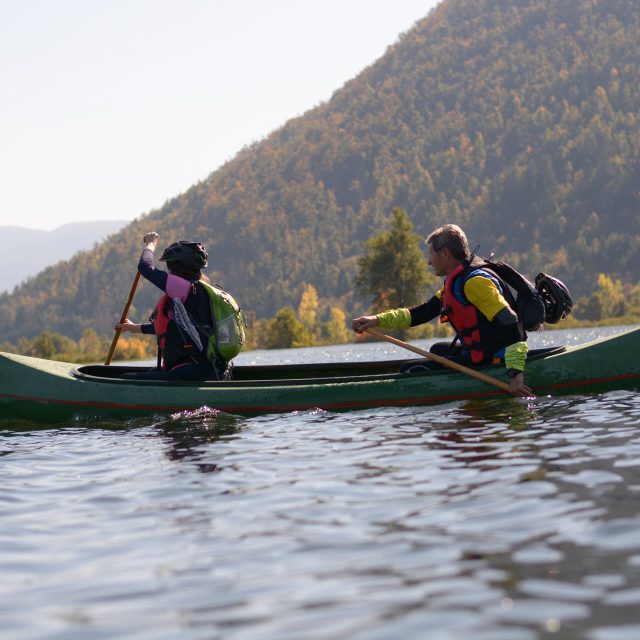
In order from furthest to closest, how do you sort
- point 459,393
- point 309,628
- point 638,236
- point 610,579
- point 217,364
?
point 638,236
point 217,364
point 459,393
point 610,579
point 309,628

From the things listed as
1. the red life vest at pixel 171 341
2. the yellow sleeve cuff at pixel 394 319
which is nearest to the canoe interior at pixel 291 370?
the yellow sleeve cuff at pixel 394 319

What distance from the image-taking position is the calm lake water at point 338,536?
12.4ft

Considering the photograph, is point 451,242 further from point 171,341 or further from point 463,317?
point 171,341

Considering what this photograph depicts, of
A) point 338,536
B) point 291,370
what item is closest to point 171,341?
point 291,370

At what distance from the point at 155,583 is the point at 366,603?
3.71ft

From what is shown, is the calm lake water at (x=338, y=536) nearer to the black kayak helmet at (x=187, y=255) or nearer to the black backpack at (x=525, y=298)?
the black backpack at (x=525, y=298)

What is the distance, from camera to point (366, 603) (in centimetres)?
391

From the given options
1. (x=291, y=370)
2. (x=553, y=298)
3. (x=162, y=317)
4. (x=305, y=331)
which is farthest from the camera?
(x=305, y=331)

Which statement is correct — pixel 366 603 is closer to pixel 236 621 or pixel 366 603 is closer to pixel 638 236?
pixel 236 621

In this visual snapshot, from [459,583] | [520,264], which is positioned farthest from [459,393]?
[520,264]

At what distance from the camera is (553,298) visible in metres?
10.2

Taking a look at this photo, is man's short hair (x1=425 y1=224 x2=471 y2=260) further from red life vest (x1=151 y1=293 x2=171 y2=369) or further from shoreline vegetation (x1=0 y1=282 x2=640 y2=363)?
shoreline vegetation (x1=0 y1=282 x2=640 y2=363)

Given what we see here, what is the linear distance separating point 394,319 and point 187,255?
260cm

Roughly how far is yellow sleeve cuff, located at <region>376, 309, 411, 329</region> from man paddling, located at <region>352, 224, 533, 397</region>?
884 millimetres
